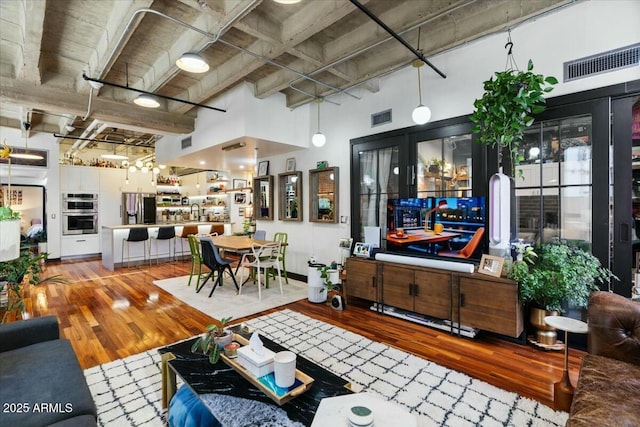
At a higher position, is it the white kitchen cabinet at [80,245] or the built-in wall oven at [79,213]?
the built-in wall oven at [79,213]

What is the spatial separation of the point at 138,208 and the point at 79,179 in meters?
1.62

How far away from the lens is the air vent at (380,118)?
4.56 meters

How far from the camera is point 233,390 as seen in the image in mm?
1645

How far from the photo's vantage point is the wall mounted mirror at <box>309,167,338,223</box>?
5.27m

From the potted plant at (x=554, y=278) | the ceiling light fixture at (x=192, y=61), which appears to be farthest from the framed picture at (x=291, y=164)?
the potted plant at (x=554, y=278)

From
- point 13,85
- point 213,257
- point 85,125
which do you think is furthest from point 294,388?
point 85,125

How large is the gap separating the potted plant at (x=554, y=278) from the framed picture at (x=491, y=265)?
113mm

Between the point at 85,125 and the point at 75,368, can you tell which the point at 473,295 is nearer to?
the point at 75,368

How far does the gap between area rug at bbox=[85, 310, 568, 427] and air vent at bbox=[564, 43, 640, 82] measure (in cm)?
301

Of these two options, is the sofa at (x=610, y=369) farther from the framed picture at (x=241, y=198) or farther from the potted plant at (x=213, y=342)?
the framed picture at (x=241, y=198)

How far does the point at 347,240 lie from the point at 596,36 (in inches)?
142

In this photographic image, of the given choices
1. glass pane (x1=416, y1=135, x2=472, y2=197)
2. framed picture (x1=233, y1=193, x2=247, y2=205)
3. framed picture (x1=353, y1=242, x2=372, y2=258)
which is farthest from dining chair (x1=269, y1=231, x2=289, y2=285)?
Answer: framed picture (x1=233, y1=193, x2=247, y2=205)

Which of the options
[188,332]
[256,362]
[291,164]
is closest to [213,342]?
[256,362]

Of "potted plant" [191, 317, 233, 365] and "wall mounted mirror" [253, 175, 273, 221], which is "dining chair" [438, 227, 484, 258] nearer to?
"potted plant" [191, 317, 233, 365]
